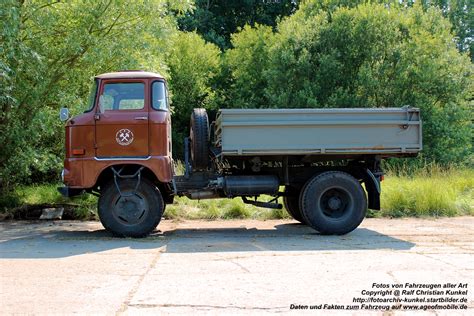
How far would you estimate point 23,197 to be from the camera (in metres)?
14.5

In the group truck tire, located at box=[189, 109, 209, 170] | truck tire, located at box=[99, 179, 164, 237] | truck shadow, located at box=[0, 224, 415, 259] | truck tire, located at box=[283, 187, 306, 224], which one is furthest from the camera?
truck tire, located at box=[283, 187, 306, 224]

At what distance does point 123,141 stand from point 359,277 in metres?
4.94

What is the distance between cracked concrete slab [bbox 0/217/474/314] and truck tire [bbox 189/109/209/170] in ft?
4.18

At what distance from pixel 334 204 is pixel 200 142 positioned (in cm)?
257

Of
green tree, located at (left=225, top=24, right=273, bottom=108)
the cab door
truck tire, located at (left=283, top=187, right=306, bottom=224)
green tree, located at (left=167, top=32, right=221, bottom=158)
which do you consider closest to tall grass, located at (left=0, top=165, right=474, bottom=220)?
truck tire, located at (left=283, top=187, right=306, bottom=224)

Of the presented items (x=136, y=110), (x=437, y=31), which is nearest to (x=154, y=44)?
(x=136, y=110)

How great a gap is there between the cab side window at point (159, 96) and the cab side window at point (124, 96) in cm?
18

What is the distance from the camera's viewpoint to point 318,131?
394 inches

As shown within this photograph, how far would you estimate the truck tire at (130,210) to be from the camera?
984 centimetres

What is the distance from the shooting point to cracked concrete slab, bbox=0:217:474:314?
5379 mm

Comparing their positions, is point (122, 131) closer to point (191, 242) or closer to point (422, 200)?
point (191, 242)

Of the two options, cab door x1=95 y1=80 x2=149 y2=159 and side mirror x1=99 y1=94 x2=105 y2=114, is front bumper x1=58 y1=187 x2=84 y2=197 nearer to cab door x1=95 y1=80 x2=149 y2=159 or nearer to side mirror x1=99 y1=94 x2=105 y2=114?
cab door x1=95 y1=80 x2=149 y2=159

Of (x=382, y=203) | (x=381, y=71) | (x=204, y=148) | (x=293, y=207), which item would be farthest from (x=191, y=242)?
(x=381, y=71)

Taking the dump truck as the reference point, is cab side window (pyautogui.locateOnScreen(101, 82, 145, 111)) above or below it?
above
